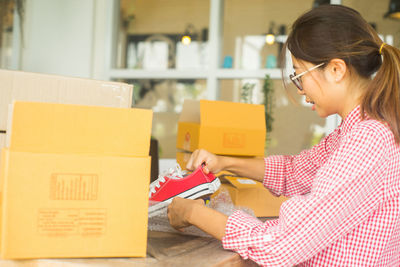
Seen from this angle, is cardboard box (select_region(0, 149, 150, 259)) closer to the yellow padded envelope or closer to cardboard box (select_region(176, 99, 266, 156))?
the yellow padded envelope

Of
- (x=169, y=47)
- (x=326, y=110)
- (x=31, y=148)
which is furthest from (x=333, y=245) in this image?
(x=169, y=47)

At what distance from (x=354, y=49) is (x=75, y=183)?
2.25ft

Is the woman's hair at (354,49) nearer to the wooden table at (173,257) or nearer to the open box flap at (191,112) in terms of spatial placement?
the wooden table at (173,257)

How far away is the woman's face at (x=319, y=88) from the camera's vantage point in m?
1.06

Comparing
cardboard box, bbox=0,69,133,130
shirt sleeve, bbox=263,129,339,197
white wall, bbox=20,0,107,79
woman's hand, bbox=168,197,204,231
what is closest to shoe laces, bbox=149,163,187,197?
woman's hand, bbox=168,197,204,231

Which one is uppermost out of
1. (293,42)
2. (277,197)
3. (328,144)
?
(293,42)

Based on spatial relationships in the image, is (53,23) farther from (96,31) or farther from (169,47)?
(169,47)

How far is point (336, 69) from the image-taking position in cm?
103

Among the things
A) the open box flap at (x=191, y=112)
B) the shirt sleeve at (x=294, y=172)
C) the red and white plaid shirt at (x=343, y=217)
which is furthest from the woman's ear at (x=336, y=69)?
the open box flap at (x=191, y=112)

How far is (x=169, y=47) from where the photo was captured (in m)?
3.64

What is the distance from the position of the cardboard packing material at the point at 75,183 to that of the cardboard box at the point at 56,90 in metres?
0.36

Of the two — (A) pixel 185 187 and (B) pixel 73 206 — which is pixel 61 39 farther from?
(B) pixel 73 206

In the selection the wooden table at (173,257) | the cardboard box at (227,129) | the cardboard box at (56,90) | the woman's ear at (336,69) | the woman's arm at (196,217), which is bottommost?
the wooden table at (173,257)

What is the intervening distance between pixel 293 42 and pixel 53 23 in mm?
2734
